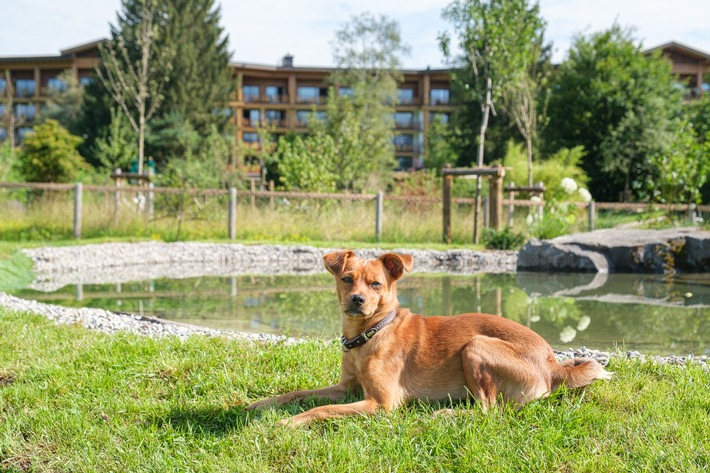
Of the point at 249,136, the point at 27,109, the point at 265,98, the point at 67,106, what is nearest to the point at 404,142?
the point at 265,98

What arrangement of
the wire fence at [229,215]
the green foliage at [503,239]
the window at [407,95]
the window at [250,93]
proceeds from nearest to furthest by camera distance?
the green foliage at [503,239] → the wire fence at [229,215] → the window at [250,93] → the window at [407,95]

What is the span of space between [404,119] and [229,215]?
47743 millimetres

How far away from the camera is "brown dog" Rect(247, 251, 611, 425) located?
357 cm

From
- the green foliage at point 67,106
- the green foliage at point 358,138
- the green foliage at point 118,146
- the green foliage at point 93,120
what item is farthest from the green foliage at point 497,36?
the green foliage at point 67,106

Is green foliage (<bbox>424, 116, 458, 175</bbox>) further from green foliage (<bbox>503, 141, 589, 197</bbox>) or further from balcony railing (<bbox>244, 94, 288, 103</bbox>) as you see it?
balcony railing (<bbox>244, 94, 288, 103</bbox>)

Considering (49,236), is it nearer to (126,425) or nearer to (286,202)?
(286,202)

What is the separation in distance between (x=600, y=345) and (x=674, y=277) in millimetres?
7731

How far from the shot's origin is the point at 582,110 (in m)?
34.6

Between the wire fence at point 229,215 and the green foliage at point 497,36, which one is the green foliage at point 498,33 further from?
the wire fence at point 229,215

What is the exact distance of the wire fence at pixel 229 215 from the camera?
676 inches

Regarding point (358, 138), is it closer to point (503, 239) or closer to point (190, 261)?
point (503, 239)

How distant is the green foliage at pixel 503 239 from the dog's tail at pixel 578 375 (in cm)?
1325

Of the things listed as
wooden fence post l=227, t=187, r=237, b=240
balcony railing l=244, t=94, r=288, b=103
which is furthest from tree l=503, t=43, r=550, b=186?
balcony railing l=244, t=94, r=288, b=103

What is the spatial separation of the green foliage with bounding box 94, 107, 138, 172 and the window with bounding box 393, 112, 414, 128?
31.9 metres
